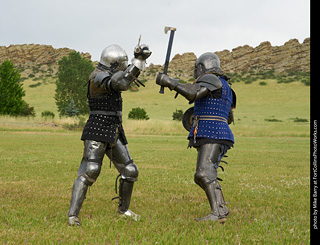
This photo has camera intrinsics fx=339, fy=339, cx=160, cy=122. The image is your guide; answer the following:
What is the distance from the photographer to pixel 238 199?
688cm

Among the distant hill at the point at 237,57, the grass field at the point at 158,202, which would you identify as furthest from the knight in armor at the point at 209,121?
the distant hill at the point at 237,57

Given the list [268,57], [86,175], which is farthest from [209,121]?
[268,57]

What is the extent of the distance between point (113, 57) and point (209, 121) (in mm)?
1823

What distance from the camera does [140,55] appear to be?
16.0 feet

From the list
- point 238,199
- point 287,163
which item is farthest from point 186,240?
Answer: point 287,163

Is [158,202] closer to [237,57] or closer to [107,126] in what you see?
[107,126]

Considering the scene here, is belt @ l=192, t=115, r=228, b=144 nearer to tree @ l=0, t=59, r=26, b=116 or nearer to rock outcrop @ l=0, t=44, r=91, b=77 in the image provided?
tree @ l=0, t=59, r=26, b=116

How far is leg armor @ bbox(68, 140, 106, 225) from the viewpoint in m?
4.89

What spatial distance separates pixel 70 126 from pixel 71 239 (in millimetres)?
27002

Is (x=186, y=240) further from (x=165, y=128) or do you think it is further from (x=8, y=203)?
(x=165, y=128)

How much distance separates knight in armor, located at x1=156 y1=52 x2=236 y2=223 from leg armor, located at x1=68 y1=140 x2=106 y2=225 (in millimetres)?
1380

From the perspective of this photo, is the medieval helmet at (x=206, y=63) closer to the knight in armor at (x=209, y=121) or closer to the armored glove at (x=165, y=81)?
the knight in armor at (x=209, y=121)

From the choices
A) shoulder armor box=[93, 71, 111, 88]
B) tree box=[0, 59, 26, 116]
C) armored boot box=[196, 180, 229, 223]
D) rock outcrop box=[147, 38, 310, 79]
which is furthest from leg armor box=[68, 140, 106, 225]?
rock outcrop box=[147, 38, 310, 79]

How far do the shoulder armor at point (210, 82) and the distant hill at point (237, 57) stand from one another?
436 feet
